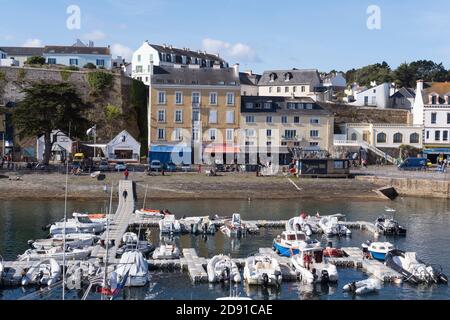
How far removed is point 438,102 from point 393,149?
713 cm

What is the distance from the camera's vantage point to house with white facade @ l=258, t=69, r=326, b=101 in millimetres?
79125

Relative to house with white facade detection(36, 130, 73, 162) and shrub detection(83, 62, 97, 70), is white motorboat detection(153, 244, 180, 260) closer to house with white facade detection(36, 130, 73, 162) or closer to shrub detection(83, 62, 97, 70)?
house with white facade detection(36, 130, 73, 162)

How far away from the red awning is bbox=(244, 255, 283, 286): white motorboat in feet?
119

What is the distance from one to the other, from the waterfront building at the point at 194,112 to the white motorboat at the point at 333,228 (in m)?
25.6

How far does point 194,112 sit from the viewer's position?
6094 cm

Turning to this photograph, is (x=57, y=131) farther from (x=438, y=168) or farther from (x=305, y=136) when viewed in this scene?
(x=438, y=168)

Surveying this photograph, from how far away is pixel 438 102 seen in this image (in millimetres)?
67188

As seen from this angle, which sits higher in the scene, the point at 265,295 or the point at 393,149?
the point at 393,149

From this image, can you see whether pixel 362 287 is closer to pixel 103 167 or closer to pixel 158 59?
pixel 103 167

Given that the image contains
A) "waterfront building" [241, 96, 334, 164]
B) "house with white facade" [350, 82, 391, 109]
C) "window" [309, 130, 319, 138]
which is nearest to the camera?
"waterfront building" [241, 96, 334, 164]

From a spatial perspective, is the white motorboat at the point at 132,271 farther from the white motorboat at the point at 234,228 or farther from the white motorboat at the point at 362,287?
the white motorboat at the point at 234,228

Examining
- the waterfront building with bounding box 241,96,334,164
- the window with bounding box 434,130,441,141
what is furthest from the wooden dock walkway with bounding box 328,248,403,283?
the window with bounding box 434,130,441,141

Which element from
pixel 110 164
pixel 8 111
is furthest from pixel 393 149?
pixel 8 111

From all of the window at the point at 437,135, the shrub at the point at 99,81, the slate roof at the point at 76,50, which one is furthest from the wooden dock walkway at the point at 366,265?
the slate roof at the point at 76,50
